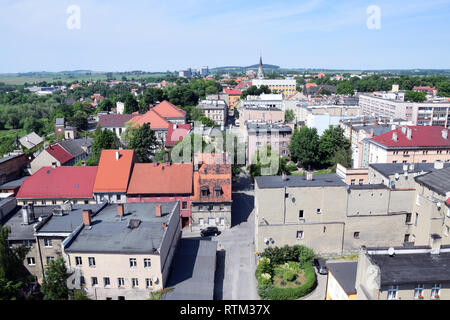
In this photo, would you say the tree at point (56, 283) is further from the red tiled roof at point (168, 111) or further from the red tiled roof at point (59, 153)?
A: the red tiled roof at point (168, 111)

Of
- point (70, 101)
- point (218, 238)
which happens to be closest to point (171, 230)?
point (218, 238)

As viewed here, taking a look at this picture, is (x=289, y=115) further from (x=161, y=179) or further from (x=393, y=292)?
(x=393, y=292)

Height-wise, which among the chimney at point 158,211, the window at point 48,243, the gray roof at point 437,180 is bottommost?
the window at point 48,243

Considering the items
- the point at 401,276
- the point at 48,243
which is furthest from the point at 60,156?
the point at 401,276

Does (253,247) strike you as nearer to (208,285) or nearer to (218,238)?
(218,238)

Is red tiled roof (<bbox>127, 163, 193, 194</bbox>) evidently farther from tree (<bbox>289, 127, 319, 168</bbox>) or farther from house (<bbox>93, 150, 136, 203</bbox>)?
tree (<bbox>289, 127, 319, 168</bbox>)

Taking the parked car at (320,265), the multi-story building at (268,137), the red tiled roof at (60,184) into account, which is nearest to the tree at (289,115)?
the multi-story building at (268,137)

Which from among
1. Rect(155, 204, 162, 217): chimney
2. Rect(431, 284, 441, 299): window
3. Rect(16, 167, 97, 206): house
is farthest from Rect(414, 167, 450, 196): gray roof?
Rect(16, 167, 97, 206): house
